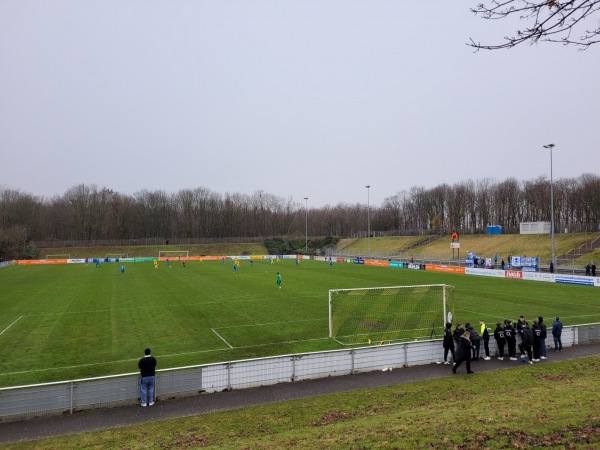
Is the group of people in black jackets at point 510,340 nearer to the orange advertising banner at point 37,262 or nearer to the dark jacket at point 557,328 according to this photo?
the dark jacket at point 557,328

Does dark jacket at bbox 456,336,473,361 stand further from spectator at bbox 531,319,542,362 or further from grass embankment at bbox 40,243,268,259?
grass embankment at bbox 40,243,268,259

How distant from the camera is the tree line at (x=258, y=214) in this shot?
9425 centimetres

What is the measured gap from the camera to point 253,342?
19.1 metres

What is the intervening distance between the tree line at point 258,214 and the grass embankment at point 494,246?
11.7 m

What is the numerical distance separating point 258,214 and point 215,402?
5153 inches

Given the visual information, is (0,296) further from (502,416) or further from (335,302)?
(502,416)

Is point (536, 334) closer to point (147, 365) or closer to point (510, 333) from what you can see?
point (510, 333)

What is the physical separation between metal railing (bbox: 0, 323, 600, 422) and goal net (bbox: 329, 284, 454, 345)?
3.44 metres

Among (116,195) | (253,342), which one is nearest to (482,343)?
(253,342)

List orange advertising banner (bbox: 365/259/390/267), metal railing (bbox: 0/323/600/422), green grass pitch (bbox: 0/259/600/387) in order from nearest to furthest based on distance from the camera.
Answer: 1. metal railing (bbox: 0/323/600/422)
2. green grass pitch (bbox: 0/259/600/387)
3. orange advertising banner (bbox: 365/259/390/267)

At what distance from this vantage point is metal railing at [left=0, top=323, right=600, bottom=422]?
1087cm

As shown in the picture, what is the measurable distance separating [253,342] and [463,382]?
30.0ft

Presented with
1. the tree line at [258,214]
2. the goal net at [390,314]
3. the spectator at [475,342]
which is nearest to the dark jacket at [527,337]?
the spectator at [475,342]

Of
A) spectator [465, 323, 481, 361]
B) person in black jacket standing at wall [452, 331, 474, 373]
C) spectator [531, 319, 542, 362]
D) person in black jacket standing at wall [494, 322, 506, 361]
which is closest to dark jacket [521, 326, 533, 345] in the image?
spectator [531, 319, 542, 362]
